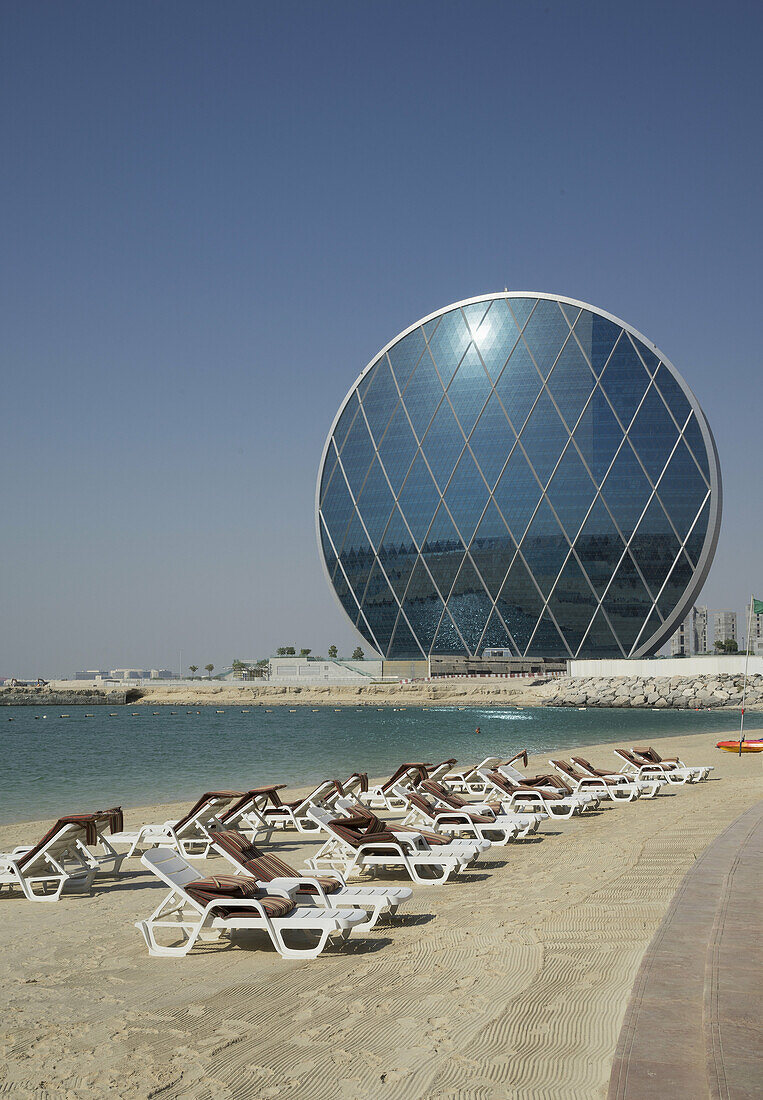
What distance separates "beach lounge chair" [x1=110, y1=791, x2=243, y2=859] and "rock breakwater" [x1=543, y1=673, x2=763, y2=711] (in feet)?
152

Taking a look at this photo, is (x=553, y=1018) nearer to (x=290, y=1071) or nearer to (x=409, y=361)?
(x=290, y=1071)

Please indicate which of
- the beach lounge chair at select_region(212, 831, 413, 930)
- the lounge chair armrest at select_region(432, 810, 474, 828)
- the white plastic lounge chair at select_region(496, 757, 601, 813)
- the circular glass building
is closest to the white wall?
the circular glass building

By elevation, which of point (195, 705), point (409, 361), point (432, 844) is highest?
point (409, 361)

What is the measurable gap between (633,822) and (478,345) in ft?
199

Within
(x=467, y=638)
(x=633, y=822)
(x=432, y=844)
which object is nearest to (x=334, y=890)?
(x=432, y=844)

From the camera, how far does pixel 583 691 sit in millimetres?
59438

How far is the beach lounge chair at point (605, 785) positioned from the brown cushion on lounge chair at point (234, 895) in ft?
29.2

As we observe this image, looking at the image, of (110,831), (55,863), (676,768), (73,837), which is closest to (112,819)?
(110,831)

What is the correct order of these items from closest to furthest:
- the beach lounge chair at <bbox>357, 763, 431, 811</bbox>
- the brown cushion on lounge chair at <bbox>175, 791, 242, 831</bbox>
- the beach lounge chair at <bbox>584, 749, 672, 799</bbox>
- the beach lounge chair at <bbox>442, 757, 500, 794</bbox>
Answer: the brown cushion on lounge chair at <bbox>175, 791, 242, 831</bbox>, the beach lounge chair at <bbox>357, 763, 431, 811</bbox>, the beach lounge chair at <bbox>442, 757, 500, 794</bbox>, the beach lounge chair at <bbox>584, 749, 672, 799</bbox>

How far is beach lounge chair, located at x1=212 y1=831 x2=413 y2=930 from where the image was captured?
22.2 feet

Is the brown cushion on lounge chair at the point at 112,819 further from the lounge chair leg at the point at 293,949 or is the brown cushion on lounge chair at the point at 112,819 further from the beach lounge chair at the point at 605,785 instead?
the beach lounge chair at the point at 605,785

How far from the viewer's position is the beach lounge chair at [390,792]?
544 inches

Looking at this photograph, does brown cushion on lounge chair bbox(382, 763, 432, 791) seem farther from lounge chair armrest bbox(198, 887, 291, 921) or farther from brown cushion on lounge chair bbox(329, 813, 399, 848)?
lounge chair armrest bbox(198, 887, 291, 921)

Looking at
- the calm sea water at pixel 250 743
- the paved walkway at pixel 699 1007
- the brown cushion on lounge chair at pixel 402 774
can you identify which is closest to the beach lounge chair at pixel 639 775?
the brown cushion on lounge chair at pixel 402 774
